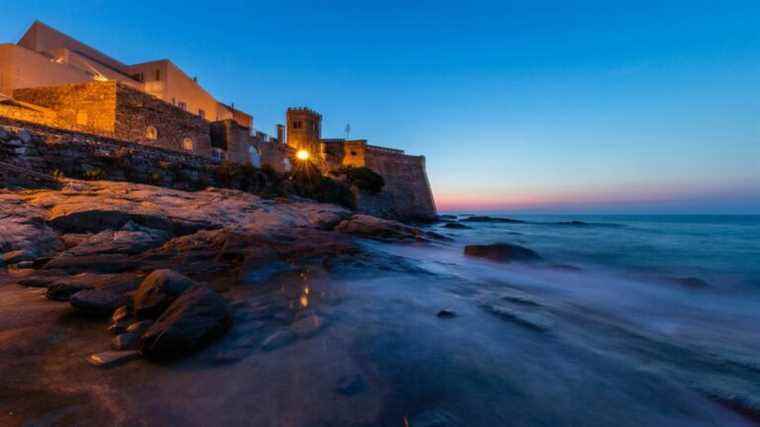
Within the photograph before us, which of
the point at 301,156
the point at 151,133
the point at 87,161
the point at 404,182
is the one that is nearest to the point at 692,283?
the point at 87,161

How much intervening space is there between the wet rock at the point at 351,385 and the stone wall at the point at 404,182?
33908 millimetres

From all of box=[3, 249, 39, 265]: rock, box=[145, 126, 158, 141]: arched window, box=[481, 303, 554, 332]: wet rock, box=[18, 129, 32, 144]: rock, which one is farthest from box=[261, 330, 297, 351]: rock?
box=[145, 126, 158, 141]: arched window

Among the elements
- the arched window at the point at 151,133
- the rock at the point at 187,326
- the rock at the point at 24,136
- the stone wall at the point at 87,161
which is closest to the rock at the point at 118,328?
the rock at the point at 187,326

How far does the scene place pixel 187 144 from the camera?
19.5 m

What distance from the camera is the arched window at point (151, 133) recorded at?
56.2ft

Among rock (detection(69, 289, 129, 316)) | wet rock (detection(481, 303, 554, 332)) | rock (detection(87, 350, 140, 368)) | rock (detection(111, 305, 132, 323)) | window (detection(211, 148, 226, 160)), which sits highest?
window (detection(211, 148, 226, 160))

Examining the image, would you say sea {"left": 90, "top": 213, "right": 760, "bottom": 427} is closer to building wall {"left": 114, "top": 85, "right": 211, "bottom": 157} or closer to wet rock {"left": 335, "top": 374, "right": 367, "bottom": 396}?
wet rock {"left": 335, "top": 374, "right": 367, "bottom": 396}

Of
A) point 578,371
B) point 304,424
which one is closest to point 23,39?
point 304,424

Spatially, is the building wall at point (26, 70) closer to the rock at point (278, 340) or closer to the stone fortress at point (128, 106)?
the stone fortress at point (128, 106)

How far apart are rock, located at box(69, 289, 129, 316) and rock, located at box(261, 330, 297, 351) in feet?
5.93

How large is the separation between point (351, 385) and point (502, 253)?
839 centimetres

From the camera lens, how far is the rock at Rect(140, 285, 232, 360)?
2256mm

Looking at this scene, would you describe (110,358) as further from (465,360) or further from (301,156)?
(301,156)

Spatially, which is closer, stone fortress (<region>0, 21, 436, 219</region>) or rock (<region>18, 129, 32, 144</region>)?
rock (<region>18, 129, 32, 144</region>)
